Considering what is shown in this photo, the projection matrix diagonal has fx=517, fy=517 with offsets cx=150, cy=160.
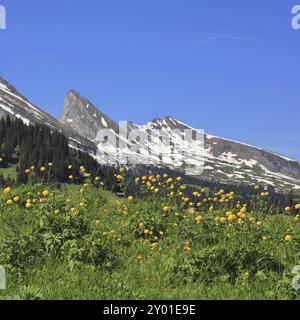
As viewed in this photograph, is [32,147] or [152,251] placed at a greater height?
[32,147]

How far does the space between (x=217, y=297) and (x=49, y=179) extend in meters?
7.31

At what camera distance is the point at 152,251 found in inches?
357

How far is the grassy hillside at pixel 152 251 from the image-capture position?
6902 millimetres

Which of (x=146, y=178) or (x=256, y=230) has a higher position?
(x=146, y=178)

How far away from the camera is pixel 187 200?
11180 mm

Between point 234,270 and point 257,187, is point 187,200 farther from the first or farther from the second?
point 234,270

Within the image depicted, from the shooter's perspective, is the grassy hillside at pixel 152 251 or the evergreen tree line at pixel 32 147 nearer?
the grassy hillside at pixel 152 251

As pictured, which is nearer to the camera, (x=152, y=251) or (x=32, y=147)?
(x=152, y=251)

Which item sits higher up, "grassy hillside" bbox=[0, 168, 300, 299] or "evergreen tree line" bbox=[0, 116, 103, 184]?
"evergreen tree line" bbox=[0, 116, 103, 184]

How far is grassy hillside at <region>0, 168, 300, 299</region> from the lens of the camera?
690 cm

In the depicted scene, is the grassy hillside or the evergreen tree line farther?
the evergreen tree line
